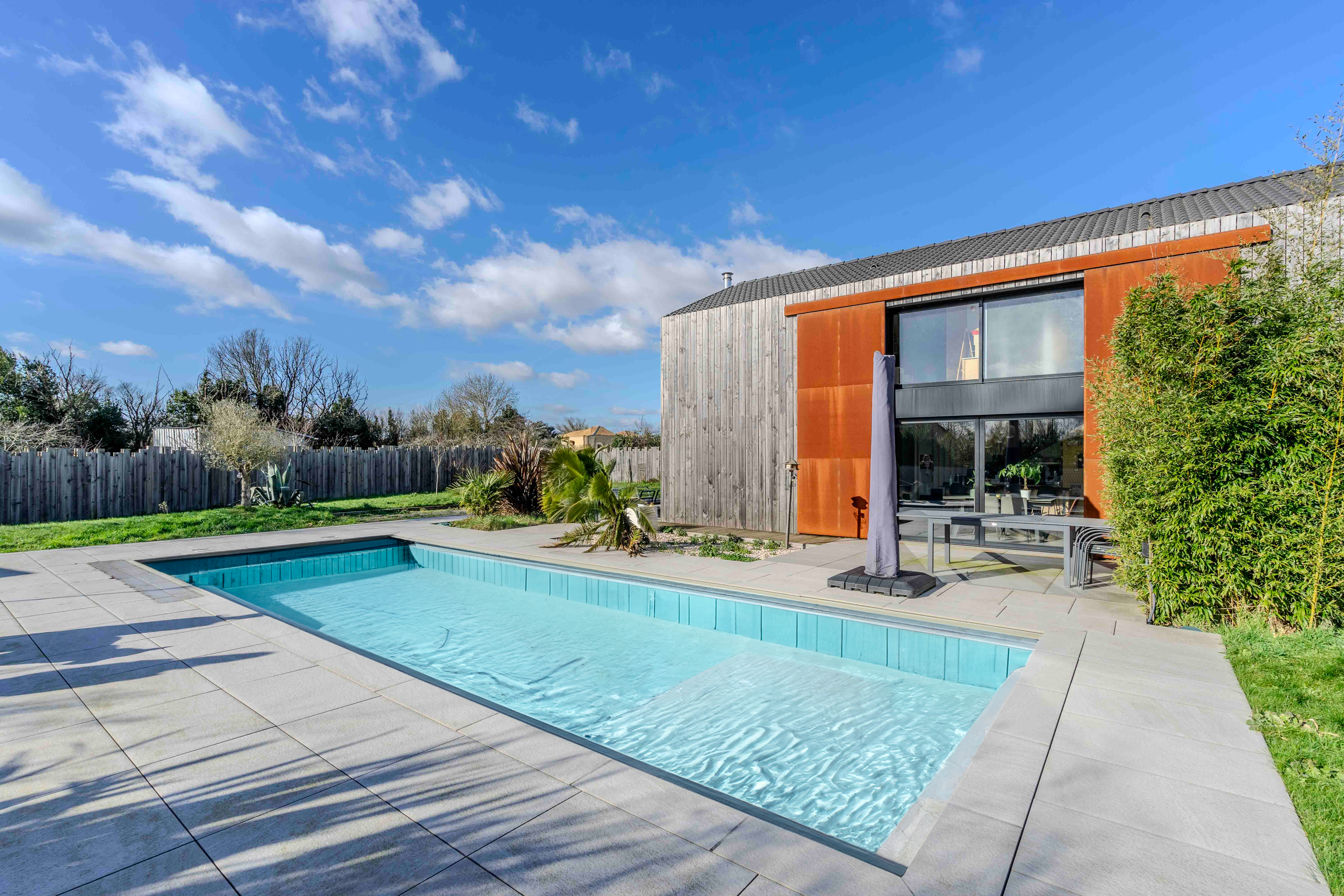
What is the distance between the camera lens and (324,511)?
13.1 meters

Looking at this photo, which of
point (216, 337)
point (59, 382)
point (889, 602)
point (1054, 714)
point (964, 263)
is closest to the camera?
point (1054, 714)

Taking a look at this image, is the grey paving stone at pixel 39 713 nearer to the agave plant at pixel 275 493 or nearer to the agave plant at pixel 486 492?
the agave plant at pixel 486 492

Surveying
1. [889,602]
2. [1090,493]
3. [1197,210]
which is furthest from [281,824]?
[1197,210]

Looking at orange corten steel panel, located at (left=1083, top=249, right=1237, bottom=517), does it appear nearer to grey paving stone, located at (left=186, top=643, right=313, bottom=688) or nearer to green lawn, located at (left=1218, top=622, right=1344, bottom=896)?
green lawn, located at (left=1218, top=622, right=1344, bottom=896)

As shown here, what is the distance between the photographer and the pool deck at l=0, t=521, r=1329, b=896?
179cm

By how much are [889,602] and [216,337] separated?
3171 centimetres

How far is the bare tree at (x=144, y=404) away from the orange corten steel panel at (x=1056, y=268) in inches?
999

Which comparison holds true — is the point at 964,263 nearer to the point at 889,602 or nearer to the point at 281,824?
the point at 889,602

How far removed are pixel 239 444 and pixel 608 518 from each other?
10347 millimetres

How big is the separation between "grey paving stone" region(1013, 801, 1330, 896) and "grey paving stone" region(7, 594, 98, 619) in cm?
721

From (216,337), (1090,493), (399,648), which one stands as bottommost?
(399,648)

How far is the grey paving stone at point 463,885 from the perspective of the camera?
5.58 feet

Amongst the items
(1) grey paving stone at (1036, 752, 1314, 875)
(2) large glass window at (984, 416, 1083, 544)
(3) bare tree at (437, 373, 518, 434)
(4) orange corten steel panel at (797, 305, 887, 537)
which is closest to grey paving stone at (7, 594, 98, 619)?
(1) grey paving stone at (1036, 752, 1314, 875)

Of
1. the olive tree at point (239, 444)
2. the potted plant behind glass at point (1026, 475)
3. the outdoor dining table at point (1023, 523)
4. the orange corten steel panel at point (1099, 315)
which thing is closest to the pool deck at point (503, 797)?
the outdoor dining table at point (1023, 523)
